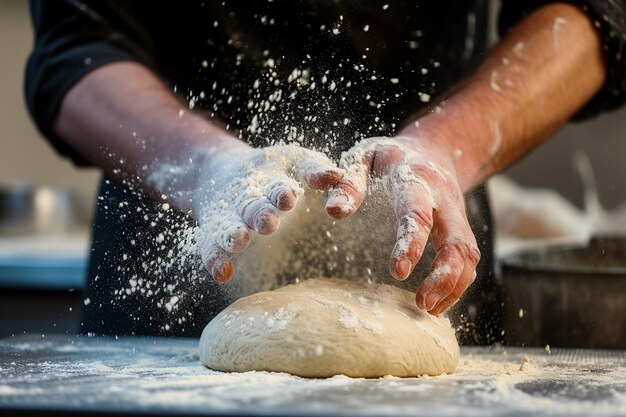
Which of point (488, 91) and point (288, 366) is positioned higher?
point (488, 91)

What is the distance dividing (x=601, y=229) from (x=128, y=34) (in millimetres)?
1396

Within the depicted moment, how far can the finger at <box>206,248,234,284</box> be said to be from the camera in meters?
0.86

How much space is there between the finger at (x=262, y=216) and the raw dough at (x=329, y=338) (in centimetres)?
11

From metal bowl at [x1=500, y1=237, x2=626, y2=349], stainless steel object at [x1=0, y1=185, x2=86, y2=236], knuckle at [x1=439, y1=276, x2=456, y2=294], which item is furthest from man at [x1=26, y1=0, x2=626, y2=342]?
stainless steel object at [x1=0, y1=185, x2=86, y2=236]

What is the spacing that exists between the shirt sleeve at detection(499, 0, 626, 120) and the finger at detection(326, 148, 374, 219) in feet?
1.74

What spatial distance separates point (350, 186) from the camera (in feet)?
2.83

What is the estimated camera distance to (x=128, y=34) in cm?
133

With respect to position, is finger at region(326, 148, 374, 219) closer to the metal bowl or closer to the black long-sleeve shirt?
the black long-sleeve shirt

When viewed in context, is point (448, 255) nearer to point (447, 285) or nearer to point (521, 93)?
point (447, 285)

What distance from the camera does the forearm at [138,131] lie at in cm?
102

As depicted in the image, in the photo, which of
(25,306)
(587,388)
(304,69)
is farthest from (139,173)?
(25,306)

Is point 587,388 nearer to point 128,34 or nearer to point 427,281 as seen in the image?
point 427,281

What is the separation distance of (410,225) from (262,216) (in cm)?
15

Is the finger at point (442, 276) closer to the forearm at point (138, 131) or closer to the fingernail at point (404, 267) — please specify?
the fingernail at point (404, 267)
